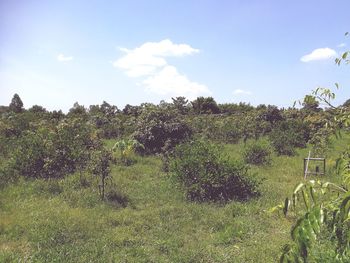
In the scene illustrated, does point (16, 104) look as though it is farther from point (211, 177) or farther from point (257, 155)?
point (211, 177)

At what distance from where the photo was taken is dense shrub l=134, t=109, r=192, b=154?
15836mm

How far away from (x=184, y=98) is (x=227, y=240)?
27392mm

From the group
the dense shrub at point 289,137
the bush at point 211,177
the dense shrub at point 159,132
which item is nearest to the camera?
the bush at point 211,177

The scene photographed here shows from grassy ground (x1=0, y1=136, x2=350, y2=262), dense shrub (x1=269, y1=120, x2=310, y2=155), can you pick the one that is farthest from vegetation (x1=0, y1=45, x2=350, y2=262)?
dense shrub (x1=269, y1=120, x2=310, y2=155)

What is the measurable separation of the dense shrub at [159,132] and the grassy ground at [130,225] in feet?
16.9

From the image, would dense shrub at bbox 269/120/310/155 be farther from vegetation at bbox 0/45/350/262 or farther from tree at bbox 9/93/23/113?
tree at bbox 9/93/23/113

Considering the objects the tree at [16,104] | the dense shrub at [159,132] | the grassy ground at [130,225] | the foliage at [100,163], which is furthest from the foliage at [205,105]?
the foliage at [100,163]

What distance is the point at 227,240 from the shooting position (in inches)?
265

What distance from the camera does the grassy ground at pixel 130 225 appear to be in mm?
Result: 6051

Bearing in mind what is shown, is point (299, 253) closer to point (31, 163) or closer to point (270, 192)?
point (270, 192)

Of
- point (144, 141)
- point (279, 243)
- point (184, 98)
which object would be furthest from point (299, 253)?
point (184, 98)

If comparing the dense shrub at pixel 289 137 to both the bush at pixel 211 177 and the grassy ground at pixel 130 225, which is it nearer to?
the grassy ground at pixel 130 225

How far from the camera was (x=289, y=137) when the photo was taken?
17.6 m

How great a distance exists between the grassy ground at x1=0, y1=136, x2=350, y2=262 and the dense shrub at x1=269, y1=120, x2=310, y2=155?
6.09 meters
